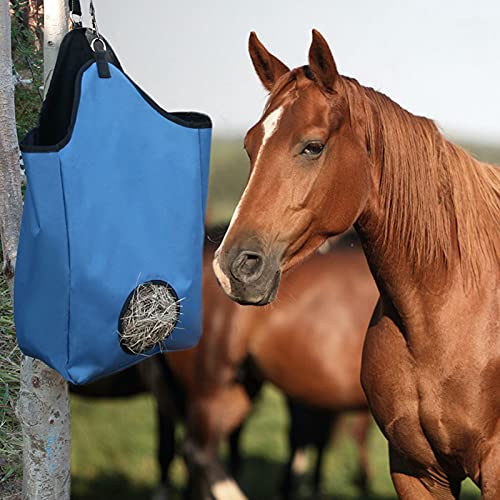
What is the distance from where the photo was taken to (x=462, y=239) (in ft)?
6.74

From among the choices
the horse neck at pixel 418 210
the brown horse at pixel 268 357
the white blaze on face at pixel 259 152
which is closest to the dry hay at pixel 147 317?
the white blaze on face at pixel 259 152

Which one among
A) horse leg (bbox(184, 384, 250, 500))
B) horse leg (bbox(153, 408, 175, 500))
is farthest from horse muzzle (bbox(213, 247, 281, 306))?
horse leg (bbox(153, 408, 175, 500))

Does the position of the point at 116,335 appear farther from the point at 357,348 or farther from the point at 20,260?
the point at 357,348

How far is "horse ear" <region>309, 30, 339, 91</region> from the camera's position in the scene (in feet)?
5.94

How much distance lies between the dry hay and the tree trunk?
39cm

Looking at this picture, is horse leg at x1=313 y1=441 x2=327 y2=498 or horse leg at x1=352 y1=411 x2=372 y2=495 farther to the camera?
horse leg at x1=352 y1=411 x2=372 y2=495

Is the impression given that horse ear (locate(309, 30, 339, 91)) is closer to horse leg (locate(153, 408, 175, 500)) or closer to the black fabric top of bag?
the black fabric top of bag

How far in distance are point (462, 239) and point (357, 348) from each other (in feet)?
5.30

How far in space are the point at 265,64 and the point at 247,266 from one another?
0.57 metres

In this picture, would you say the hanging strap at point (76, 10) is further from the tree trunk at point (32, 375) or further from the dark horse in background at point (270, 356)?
the dark horse in background at point (270, 356)

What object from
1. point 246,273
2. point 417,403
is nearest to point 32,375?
point 246,273

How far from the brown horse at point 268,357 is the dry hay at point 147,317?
5.11 ft

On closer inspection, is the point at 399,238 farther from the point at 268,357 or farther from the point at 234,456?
the point at 234,456

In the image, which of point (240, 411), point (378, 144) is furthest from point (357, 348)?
point (378, 144)
